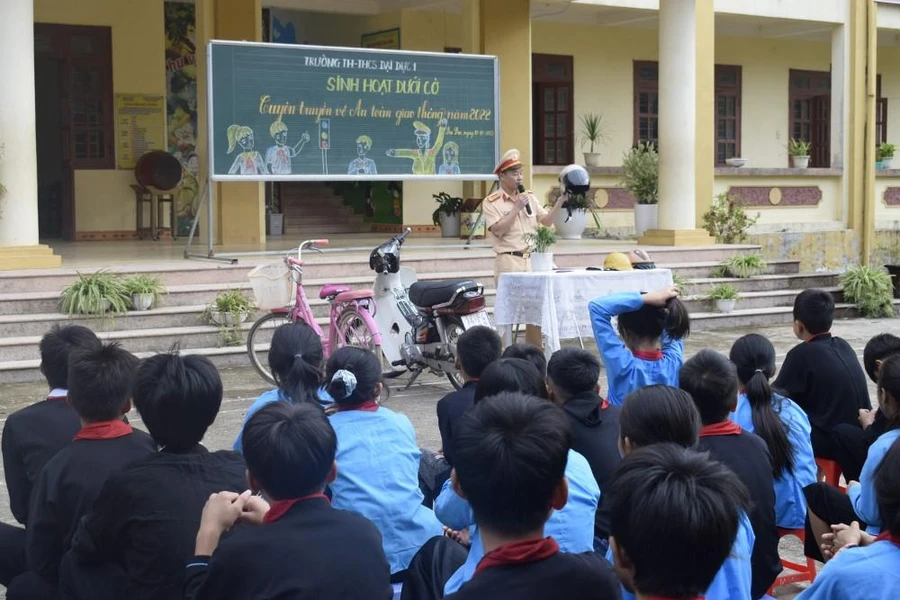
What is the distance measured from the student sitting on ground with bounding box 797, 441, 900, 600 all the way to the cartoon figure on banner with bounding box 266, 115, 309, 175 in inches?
374

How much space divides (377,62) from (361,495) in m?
9.16

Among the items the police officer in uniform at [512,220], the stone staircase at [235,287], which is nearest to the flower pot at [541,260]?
the police officer in uniform at [512,220]

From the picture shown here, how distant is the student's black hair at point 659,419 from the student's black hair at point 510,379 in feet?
2.26

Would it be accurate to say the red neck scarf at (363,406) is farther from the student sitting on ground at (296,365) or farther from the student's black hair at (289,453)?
the student's black hair at (289,453)

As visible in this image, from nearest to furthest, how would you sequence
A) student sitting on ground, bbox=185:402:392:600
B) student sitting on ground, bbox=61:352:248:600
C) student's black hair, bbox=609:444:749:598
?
student's black hair, bbox=609:444:749:598 → student sitting on ground, bbox=185:402:392:600 → student sitting on ground, bbox=61:352:248:600

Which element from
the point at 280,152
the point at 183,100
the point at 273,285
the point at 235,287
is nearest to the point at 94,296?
the point at 235,287

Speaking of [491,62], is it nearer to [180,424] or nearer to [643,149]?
[643,149]

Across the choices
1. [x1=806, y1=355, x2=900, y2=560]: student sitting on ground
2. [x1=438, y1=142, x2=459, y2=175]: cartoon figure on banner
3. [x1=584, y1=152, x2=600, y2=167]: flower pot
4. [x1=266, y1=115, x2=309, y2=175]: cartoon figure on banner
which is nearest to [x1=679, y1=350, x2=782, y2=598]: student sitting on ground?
[x1=806, y1=355, x2=900, y2=560]: student sitting on ground

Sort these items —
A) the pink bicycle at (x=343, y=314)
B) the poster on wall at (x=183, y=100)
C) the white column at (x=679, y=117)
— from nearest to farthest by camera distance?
the pink bicycle at (x=343, y=314) → the white column at (x=679, y=117) → the poster on wall at (x=183, y=100)

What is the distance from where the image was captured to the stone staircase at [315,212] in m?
16.9

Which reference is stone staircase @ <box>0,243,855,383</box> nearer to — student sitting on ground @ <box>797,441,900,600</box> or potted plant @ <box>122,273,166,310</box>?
potted plant @ <box>122,273,166,310</box>

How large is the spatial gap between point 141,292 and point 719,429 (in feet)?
23.1

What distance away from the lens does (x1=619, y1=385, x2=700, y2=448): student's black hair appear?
119 inches

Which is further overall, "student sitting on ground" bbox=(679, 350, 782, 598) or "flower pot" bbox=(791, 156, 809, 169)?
"flower pot" bbox=(791, 156, 809, 169)
